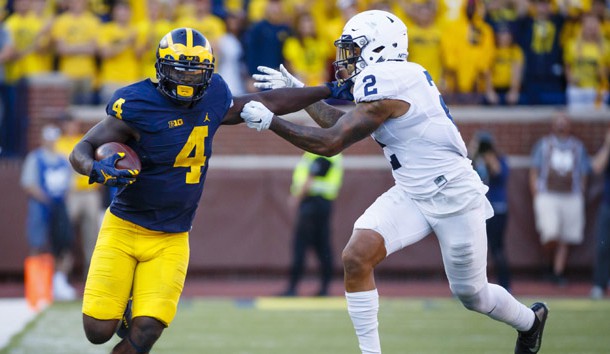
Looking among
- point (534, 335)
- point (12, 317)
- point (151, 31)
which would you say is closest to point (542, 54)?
point (151, 31)

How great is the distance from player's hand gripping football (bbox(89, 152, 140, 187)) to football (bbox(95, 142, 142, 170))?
0.03 metres

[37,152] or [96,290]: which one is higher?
[96,290]

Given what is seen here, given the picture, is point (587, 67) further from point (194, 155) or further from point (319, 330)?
point (194, 155)

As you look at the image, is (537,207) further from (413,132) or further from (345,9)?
(413,132)

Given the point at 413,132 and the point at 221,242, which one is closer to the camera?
the point at 413,132

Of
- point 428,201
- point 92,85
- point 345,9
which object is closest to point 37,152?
point 92,85

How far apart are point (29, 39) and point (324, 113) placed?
6893mm

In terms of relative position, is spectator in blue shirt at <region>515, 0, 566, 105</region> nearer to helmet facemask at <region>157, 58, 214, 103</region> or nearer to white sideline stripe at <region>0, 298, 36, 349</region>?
white sideline stripe at <region>0, 298, 36, 349</region>

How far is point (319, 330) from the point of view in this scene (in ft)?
29.4

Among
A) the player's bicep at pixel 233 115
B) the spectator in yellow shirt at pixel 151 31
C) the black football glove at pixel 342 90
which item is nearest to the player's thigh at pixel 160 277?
the player's bicep at pixel 233 115

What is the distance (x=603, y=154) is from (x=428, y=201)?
260 inches

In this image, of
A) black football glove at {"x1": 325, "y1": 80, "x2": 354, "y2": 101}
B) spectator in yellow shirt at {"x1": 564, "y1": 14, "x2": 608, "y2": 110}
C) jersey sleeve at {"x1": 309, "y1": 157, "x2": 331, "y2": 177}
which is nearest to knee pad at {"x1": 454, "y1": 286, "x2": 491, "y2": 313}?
black football glove at {"x1": 325, "y1": 80, "x2": 354, "y2": 101}

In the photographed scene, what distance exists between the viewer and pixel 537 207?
12523 millimetres

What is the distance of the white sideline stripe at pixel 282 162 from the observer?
1291 centimetres
